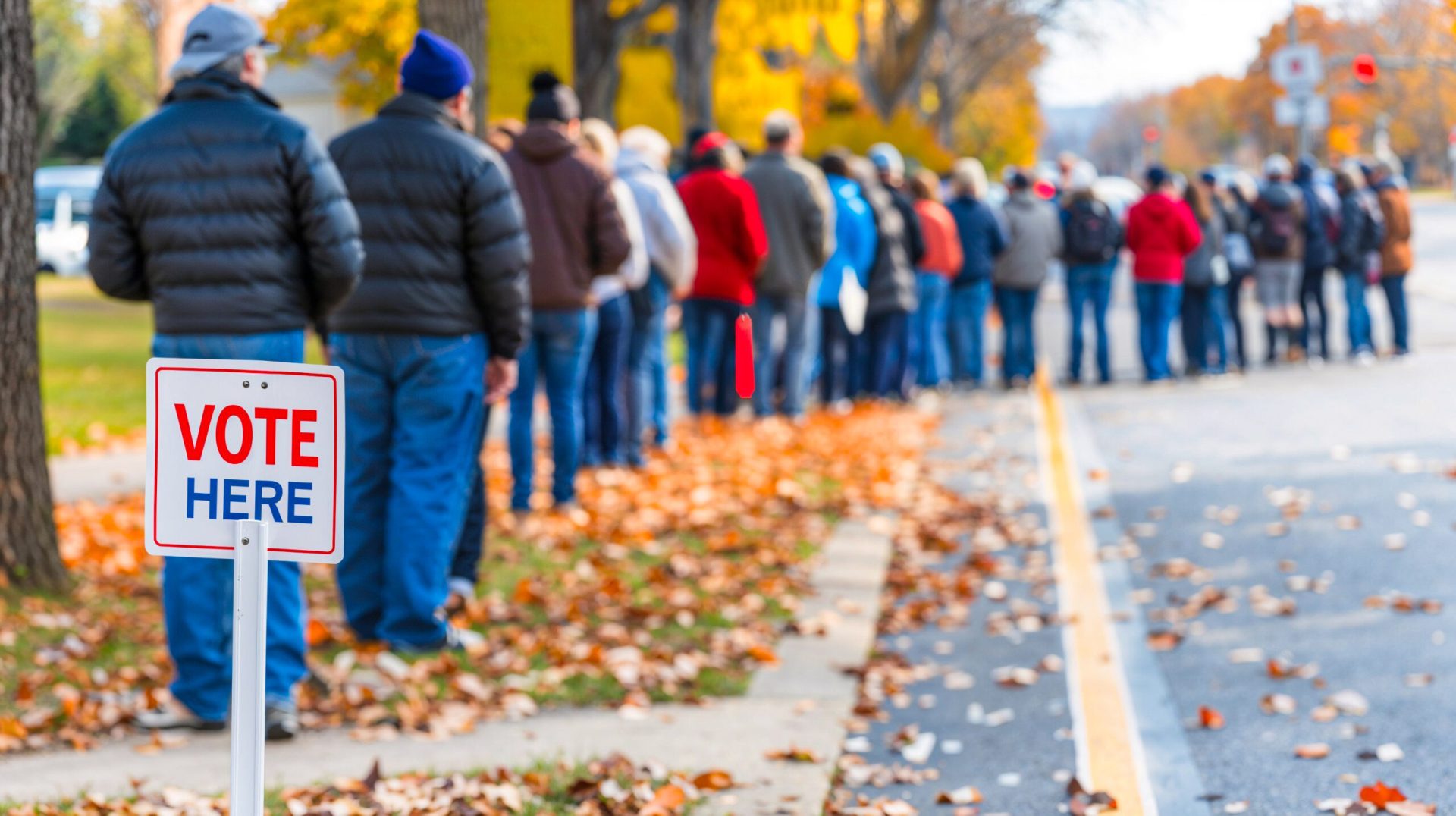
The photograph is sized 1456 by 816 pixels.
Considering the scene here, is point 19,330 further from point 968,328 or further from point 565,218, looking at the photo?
point 968,328

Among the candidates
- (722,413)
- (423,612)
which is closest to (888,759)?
(423,612)

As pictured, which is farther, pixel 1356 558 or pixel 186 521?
pixel 1356 558

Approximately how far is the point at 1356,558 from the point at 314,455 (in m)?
6.21

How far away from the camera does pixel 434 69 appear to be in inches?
276

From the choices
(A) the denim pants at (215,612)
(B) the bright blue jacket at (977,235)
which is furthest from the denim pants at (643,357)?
(B) the bright blue jacket at (977,235)

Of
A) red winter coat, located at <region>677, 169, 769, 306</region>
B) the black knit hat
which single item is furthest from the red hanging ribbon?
red winter coat, located at <region>677, 169, 769, 306</region>

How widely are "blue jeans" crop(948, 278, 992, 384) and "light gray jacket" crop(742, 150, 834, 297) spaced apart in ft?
12.7

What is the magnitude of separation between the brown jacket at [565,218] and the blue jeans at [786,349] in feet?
15.7

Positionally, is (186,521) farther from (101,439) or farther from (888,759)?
(101,439)

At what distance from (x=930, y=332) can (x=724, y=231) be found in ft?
15.2

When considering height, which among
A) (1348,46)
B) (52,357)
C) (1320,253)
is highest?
(1348,46)

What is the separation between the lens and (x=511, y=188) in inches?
278

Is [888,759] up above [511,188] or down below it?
below

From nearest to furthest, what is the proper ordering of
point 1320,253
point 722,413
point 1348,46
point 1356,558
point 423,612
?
point 423,612, point 1356,558, point 722,413, point 1320,253, point 1348,46
